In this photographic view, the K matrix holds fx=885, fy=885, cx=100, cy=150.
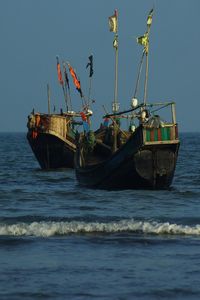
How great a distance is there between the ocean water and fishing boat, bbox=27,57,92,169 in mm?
18968

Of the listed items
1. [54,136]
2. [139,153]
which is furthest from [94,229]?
[54,136]

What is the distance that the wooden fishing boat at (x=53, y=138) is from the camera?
47750 mm

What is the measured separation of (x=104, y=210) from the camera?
79.7ft

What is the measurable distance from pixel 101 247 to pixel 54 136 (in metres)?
31.4

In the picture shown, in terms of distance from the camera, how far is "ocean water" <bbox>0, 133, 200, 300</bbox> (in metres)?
12.9

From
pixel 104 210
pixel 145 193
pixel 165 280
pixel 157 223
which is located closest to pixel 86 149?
pixel 145 193

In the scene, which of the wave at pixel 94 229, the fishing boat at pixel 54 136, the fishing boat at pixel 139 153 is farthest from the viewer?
the fishing boat at pixel 54 136

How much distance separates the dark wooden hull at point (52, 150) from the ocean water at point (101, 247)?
63.2 feet

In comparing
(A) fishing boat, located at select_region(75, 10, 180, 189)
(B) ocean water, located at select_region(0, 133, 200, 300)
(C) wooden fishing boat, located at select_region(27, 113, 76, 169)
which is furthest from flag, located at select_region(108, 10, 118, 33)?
(C) wooden fishing boat, located at select_region(27, 113, 76, 169)

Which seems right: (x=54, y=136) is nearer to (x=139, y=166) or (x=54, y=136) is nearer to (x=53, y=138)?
(x=53, y=138)

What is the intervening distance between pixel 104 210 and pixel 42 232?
236 inches

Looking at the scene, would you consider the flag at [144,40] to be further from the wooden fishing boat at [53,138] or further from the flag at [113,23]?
the wooden fishing boat at [53,138]

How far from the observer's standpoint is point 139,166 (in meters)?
28.6

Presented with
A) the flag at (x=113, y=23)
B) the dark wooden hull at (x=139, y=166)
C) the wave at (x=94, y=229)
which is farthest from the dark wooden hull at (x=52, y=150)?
the wave at (x=94, y=229)
